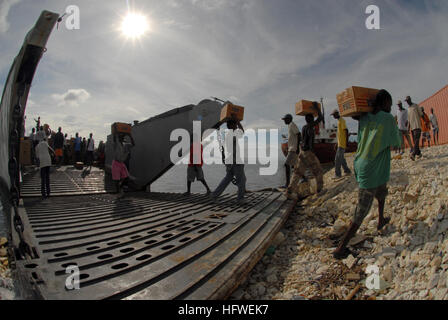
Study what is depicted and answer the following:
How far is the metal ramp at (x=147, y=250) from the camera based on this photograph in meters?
1.52

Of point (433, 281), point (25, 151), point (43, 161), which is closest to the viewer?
point (433, 281)

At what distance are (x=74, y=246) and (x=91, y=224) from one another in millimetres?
971

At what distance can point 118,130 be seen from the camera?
272 inches

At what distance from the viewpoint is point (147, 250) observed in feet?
7.21

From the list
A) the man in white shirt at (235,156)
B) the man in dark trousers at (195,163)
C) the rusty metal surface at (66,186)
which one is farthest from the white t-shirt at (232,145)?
the rusty metal surface at (66,186)

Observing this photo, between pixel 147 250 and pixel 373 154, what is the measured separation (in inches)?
107

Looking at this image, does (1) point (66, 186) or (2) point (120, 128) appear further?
(1) point (66, 186)

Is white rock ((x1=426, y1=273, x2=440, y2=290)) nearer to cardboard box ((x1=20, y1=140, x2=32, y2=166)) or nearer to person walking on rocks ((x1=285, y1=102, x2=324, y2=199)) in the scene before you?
person walking on rocks ((x1=285, y1=102, x2=324, y2=199))

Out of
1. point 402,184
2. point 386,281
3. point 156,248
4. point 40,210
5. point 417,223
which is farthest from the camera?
point 40,210

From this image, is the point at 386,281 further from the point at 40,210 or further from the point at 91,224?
the point at 40,210

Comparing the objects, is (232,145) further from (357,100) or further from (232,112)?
(357,100)

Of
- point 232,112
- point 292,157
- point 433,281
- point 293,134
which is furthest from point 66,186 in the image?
point 433,281
